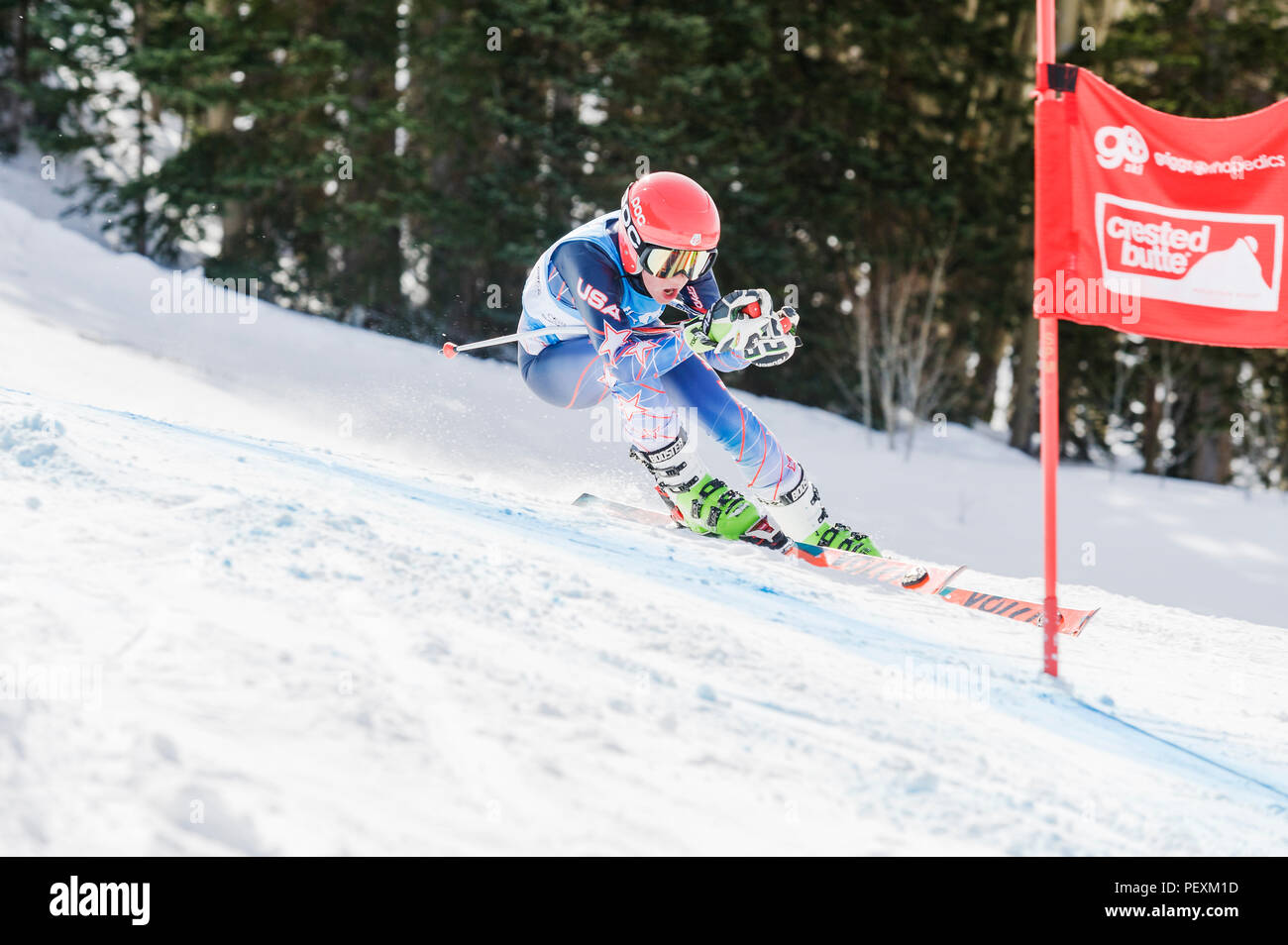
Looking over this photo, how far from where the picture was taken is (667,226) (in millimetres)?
4859

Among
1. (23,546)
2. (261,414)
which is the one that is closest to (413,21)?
(261,414)

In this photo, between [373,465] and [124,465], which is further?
[373,465]

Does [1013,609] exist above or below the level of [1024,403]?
above

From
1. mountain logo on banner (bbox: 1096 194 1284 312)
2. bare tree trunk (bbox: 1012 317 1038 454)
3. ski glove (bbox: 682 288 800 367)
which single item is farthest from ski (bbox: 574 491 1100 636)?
bare tree trunk (bbox: 1012 317 1038 454)

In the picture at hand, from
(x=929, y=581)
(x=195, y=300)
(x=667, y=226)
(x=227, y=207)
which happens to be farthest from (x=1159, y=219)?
(x=227, y=207)

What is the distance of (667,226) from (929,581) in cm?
205

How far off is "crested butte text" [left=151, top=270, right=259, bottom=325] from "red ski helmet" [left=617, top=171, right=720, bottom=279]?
23.5 feet

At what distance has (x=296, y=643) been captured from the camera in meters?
2.63

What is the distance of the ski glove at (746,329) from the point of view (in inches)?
187

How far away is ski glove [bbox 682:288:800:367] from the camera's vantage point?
4.74 meters

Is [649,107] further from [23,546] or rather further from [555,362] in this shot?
[23,546]

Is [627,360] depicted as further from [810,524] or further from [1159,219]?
[1159,219]
